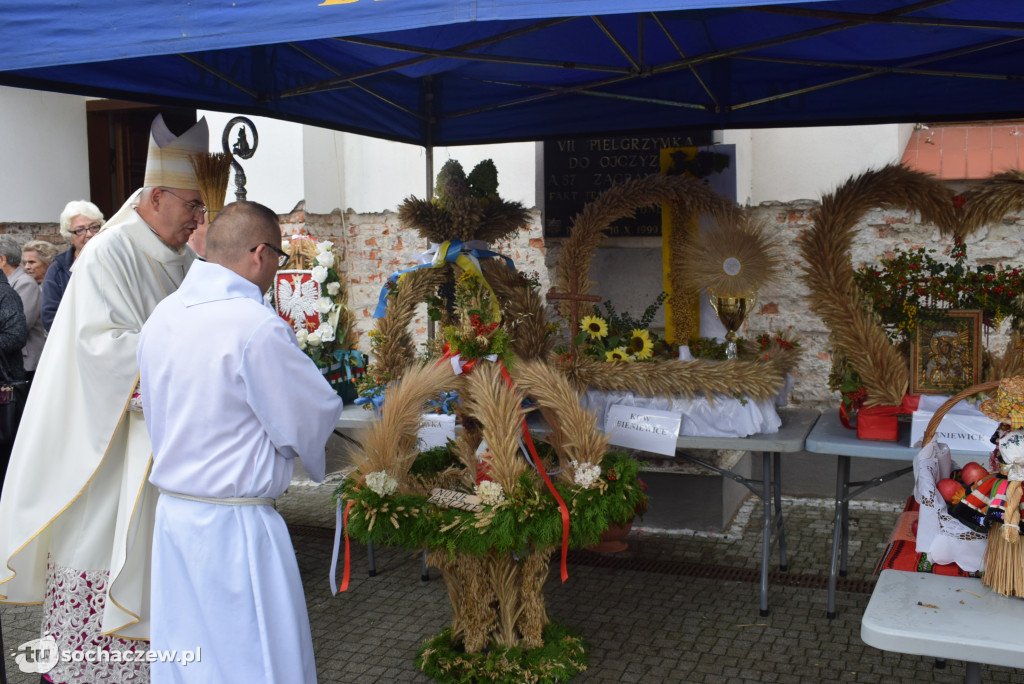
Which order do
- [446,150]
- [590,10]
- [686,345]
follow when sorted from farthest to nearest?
1. [446,150]
2. [686,345]
3. [590,10]

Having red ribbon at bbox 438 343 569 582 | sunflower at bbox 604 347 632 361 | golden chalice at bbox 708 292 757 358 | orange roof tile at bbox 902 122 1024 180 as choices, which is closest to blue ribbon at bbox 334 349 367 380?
red ribbon at bbox 438 343 569 582

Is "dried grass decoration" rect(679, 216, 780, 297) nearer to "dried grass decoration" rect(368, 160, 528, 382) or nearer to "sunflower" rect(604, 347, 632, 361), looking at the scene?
"sunflower" rect(604, 347, 632, 361)

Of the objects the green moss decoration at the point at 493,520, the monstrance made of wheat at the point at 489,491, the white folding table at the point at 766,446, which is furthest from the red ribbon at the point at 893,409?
the green moss decoration at the point at 493,520

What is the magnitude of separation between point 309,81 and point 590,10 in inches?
111

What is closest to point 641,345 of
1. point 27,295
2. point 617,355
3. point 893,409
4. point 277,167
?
point 617,355

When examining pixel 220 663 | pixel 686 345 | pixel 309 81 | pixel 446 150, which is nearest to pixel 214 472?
pixel 220 663

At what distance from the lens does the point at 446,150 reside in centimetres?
665

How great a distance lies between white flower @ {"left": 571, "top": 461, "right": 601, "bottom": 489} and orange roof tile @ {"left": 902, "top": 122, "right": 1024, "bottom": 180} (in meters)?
3.93

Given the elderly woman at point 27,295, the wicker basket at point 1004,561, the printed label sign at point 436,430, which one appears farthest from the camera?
the elderly woman at point 27,295

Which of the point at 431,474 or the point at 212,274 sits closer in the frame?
the point at 212,274

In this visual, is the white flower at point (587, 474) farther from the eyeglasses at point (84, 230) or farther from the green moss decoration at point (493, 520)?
the eyeglasses at point (84, 230)

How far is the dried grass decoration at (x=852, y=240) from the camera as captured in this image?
3740 millimetres

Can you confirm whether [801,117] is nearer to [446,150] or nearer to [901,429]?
[901,429]

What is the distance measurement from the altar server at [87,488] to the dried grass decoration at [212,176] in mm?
527
